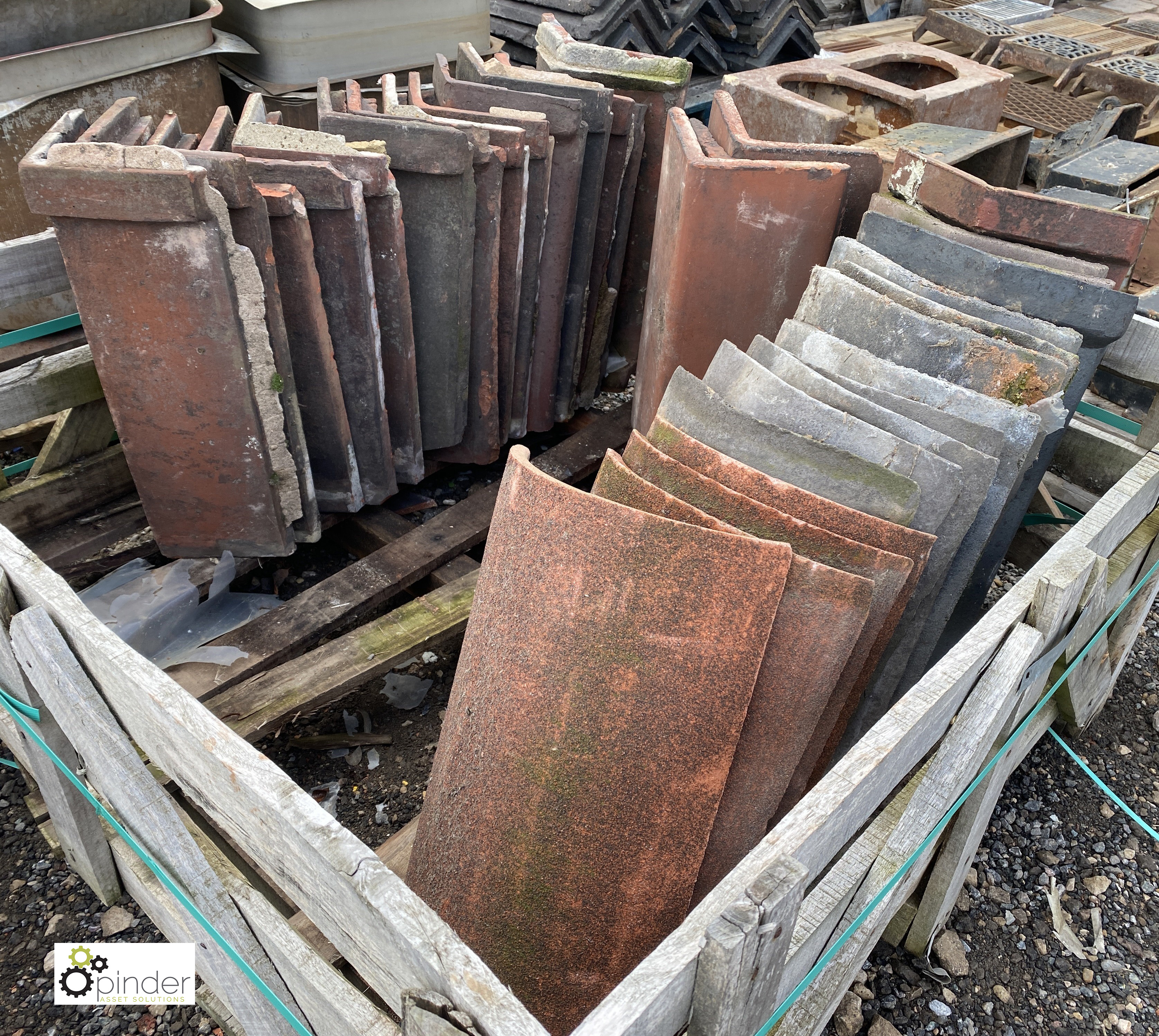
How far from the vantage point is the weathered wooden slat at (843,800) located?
43.5 inches

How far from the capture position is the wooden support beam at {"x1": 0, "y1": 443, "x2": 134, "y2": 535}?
2869 millimetres

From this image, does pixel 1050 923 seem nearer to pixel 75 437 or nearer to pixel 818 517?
pixel 818 517

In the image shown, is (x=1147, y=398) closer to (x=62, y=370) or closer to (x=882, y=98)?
(x=882, y=98)

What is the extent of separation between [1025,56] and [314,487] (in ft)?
16.9

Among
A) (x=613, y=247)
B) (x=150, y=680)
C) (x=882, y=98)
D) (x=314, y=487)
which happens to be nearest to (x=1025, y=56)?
(x=882, y=98)

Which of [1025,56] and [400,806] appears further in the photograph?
[1025,56]

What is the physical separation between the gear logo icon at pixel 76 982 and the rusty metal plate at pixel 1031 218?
9.70 feet

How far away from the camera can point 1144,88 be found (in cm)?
513

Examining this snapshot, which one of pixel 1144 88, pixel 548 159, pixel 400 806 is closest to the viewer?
pixel 400 806

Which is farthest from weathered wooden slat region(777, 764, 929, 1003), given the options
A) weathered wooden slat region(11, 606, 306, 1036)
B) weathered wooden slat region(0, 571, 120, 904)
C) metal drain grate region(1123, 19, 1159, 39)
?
metal drain grate region(1123, 19, 1159, 39)

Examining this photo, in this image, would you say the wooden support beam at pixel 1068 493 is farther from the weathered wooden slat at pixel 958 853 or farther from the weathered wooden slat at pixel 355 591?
the weathered wooden slat at pixel 355 591

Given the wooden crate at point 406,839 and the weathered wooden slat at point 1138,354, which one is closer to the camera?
the wooden crate at point 406,839

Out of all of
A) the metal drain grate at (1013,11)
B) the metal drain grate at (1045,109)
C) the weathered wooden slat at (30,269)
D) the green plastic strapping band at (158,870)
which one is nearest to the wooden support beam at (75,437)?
the weathered wooden slat at (30,269)

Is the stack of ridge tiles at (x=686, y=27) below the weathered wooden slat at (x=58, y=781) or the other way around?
the other way around
